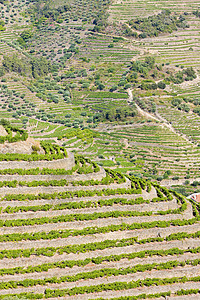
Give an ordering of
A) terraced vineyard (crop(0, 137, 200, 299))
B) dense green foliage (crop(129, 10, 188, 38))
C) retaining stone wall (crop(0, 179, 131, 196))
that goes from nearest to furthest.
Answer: terraced vineyard (crop(0, 137, 200, 299)) < retaining stone wall (crop(0, 179, 131, 196)) < dense green foliage (crop(129, 10, 188, 38))

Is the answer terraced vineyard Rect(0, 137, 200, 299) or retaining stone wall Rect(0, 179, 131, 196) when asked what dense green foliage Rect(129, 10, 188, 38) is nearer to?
terraced vineyard Rect(0, 137, 200, 299)

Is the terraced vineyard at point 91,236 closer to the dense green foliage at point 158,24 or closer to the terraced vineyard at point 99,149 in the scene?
the terraced vineyard at point 99,149

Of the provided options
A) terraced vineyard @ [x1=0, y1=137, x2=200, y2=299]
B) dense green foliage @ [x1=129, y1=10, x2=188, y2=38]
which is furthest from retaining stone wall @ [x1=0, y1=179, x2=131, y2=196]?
dense green foliage @ [x1=129, y1=10, x2=188, y2=38]

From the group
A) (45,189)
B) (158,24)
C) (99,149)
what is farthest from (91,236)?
(158,24)

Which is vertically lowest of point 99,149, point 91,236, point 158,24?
point 91,236

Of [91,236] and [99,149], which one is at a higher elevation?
[99,149]

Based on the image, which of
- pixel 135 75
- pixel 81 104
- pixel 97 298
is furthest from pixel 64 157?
pixel 135 75

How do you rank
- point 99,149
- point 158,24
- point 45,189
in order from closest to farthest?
1. point 45,189
2. point 99,149
3. point 158,24

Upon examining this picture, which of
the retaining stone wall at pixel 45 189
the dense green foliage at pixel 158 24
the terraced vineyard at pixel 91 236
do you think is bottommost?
the terraced vineyard at pixel 91 236

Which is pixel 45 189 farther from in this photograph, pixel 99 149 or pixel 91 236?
pixel 99 149

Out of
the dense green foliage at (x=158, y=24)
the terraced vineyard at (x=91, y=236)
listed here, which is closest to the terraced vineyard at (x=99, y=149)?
the terraced vineyard at (x=91, y=236)

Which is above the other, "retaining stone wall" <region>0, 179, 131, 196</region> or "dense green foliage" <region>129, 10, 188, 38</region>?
"dense green foliage" <region>129, 10, 188, 38</region>
